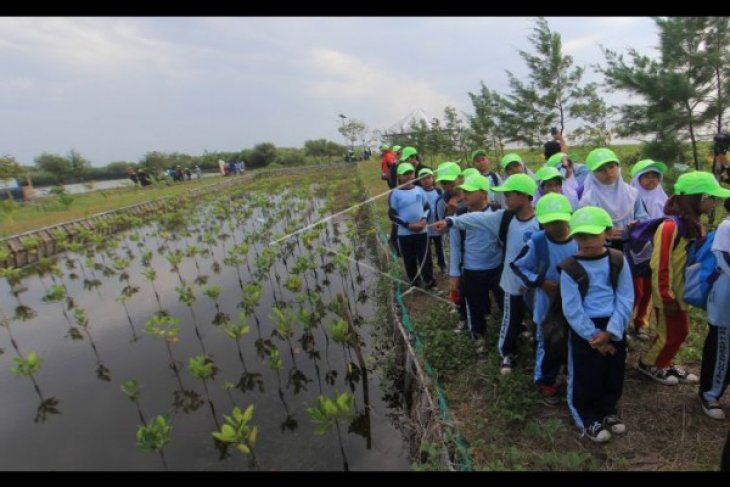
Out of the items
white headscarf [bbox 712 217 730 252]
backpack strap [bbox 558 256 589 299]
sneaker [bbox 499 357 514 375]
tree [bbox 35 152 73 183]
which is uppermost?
Answer: tree [bbox 35 152 73 183]

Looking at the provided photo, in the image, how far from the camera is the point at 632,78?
8.38 meters

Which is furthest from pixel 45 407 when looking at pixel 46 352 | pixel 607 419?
pixel 607 419

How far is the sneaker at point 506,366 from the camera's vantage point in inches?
153

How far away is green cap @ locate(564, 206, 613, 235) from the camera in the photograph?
265 centimetres

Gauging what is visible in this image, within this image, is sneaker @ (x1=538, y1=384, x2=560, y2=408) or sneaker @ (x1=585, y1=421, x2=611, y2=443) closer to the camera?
sneaker @ (x1=585, y1=421, x2=611, y2=443)

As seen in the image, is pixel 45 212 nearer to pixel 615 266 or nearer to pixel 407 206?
pixel 407 206

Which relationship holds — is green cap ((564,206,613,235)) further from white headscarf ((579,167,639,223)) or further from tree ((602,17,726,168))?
tree ((602,17,726,168))

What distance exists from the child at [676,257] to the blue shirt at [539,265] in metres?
0.68

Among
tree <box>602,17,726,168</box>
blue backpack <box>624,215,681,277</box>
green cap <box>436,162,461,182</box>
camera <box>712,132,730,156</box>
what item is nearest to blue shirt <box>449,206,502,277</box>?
green cap <box>436,162,461,182</box>

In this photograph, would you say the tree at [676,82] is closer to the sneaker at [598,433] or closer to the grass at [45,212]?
A: the sneaker at [598,433]

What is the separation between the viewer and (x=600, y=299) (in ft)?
9.15

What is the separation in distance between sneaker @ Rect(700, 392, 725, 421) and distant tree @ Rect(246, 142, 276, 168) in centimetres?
5169

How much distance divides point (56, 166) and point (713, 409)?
42.1m

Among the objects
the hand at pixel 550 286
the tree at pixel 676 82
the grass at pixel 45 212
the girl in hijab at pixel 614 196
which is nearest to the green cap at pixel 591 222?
the hand at pixel 550 286
